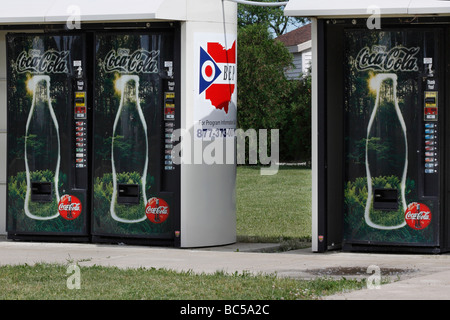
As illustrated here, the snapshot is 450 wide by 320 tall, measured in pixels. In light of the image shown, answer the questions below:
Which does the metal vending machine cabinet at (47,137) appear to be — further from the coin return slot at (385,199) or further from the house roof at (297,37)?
the house roof at (297,37)

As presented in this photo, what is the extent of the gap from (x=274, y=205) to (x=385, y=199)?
29.0ft

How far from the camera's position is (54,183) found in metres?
14.1

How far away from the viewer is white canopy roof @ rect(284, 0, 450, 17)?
1199cm

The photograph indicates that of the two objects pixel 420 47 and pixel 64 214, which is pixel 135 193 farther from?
pixel 420 47

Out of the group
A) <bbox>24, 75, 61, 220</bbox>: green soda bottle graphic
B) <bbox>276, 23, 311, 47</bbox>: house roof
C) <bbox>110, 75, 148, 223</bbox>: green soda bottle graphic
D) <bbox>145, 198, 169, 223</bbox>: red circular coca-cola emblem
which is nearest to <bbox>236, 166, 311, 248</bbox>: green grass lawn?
<bbox>145, 198, 169, 223</bbox>: red circular coca-cola emblem

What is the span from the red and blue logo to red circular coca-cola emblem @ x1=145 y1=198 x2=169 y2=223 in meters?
1.41

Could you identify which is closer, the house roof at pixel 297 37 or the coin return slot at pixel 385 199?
the coin return slot at pixel 385 199

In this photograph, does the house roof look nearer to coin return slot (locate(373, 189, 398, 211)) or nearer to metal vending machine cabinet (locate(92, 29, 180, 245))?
metal vending machine cabinet (locate(92, 29, 180, 245))

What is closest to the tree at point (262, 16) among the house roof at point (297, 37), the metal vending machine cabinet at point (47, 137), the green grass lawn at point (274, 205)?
the house roof at point (297, 37)

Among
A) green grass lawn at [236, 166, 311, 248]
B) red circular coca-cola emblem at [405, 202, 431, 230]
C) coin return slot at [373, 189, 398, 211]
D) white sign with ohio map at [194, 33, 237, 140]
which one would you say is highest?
white sign with ohio map at [194, 33, 237, 140]

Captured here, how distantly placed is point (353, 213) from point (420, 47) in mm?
2148

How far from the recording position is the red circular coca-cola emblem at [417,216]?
12648 millimetres

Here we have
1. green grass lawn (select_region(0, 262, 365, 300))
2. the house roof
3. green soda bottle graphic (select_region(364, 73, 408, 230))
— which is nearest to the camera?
green grass lawn (select_region(0, 262, 365, 300))
